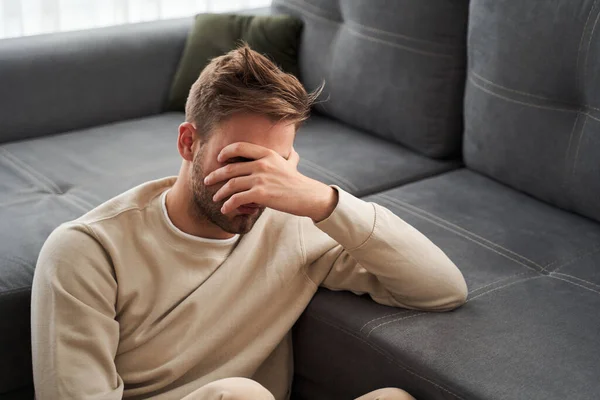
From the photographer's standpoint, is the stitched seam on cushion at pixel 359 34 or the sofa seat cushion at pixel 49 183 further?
the stitched seam on cushion at pixel 359 34

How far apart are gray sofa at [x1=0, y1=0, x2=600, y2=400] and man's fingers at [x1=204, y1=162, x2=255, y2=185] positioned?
36 cm

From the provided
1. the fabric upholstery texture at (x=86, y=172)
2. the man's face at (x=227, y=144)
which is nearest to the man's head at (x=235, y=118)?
the man's face at (x=227, y=144)

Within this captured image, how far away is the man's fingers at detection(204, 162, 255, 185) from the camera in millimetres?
1574

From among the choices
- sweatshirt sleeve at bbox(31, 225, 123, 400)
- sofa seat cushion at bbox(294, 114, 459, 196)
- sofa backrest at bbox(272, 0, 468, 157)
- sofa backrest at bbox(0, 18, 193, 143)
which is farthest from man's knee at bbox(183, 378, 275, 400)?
sofa backrest at bbox(0, 18, 193, 143)

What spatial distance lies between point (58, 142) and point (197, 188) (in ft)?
3.54

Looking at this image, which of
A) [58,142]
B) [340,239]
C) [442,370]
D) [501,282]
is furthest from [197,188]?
[58,142]

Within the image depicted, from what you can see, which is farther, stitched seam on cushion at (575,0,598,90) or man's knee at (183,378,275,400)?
stitched seam on cushion at (575,0,598,90)

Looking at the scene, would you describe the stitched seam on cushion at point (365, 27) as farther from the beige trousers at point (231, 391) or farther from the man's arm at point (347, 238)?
the beige trousers at point (231, 391)

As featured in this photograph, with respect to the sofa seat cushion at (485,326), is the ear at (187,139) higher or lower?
higher

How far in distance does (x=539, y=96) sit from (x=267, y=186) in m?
0.93

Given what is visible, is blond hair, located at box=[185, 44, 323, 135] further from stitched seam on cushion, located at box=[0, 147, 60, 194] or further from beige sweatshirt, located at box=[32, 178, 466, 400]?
stitched seam on cushion, located at box=[0, 147, 60, 194]

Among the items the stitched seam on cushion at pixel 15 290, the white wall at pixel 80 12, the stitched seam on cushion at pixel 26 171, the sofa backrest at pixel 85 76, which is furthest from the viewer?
the white wall at pixel 80 12

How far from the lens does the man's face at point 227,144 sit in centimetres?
160

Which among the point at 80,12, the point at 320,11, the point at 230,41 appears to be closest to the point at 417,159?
the point at 320,11
